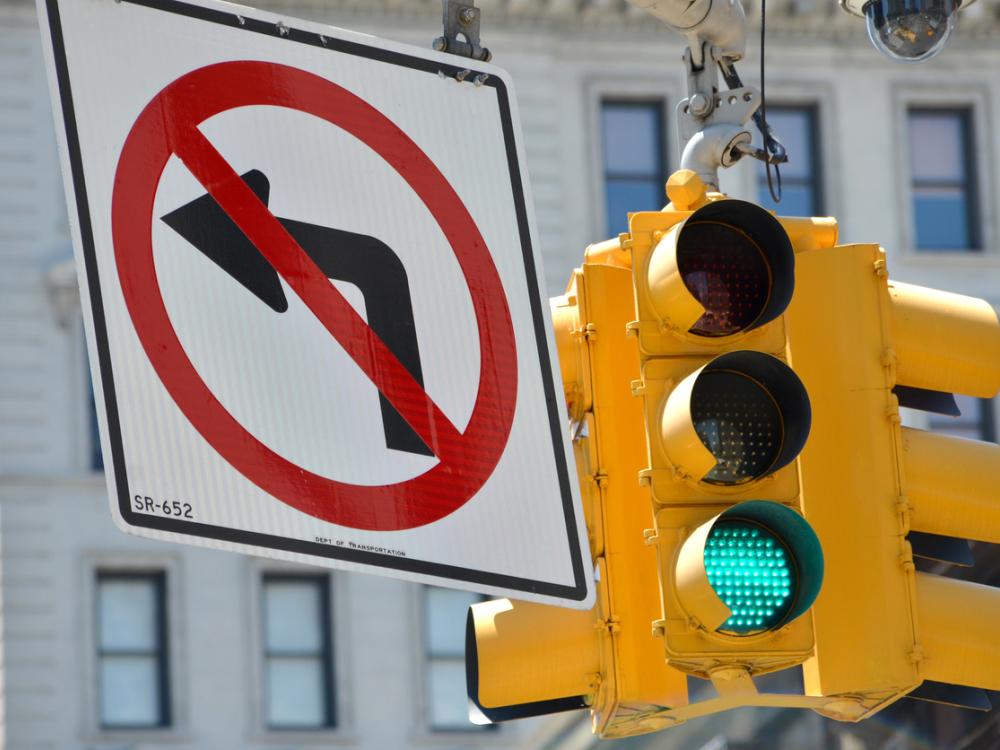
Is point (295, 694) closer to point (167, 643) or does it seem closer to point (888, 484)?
point (167, 643)

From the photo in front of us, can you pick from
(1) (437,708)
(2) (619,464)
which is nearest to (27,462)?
(1) (437,708)

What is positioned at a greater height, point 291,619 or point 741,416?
point 741,416

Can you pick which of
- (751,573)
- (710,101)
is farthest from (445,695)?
(751,573)

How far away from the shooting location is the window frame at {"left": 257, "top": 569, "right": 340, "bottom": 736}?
2740 cm

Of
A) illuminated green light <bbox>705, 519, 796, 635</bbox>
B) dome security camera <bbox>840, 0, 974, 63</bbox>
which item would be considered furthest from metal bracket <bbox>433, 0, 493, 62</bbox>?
dome security camera <bbox>840, 0, 974, 63</bbox>

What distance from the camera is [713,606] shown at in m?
4.74

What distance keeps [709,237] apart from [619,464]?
58 centimetres

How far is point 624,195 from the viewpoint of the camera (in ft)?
94.8

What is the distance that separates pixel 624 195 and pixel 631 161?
469mm

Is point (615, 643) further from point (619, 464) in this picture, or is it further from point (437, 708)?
point (437, 708)

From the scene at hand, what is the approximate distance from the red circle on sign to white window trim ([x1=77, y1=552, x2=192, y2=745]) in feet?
77.1

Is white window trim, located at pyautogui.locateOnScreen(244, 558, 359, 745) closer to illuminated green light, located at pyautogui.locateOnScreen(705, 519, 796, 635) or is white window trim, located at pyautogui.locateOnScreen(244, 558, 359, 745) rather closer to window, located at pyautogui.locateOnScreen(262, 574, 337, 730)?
window, located at pyautogui.locateOnScreen(262, 574, 337, 730)

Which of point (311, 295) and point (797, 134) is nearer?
point (311, 295)

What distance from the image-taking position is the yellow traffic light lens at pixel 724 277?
5090 mm
